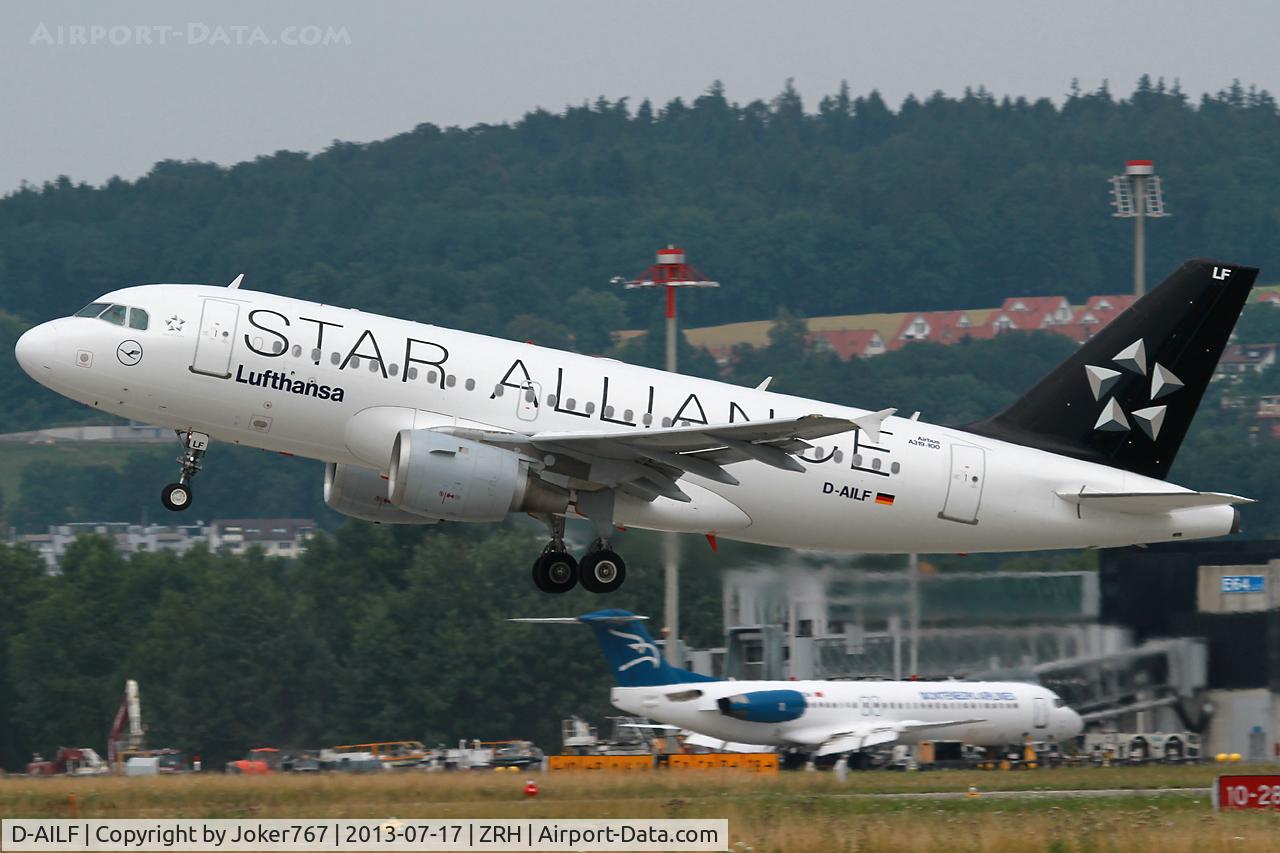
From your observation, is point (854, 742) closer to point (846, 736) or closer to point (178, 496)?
point (846, 736)

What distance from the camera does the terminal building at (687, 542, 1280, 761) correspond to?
5134 centimetres

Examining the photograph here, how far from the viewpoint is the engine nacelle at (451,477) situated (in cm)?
3144

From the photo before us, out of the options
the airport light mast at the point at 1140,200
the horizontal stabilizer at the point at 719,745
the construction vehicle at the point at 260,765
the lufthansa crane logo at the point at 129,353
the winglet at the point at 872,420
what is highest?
the airport light mast at the point at 1140,200

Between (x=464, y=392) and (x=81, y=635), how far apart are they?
221 feet

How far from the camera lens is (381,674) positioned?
9362 centimetres

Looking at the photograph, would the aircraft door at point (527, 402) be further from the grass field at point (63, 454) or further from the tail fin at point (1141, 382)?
the grass field at point (63, 454)

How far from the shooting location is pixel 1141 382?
3622cm

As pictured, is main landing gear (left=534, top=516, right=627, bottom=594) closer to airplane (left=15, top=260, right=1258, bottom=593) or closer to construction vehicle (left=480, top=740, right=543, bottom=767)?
airplane (left=15, top=260, right=1258, bottom=593)

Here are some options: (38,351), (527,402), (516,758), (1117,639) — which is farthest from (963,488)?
(516,758)

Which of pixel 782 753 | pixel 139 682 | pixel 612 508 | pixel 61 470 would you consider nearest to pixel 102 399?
pixel 612 508

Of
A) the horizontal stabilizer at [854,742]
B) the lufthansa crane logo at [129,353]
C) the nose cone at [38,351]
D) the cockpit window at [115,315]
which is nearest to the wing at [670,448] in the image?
the lufthansa crane logo at [129,353]

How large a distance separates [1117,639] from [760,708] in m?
12.1

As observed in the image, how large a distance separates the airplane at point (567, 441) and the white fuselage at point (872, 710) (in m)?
14.2

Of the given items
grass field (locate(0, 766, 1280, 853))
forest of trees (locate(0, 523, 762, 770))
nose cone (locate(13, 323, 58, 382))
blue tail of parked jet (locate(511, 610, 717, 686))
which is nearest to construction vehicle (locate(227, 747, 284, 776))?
blue tail of parked jet (locate(511, 610, 717, 686))
